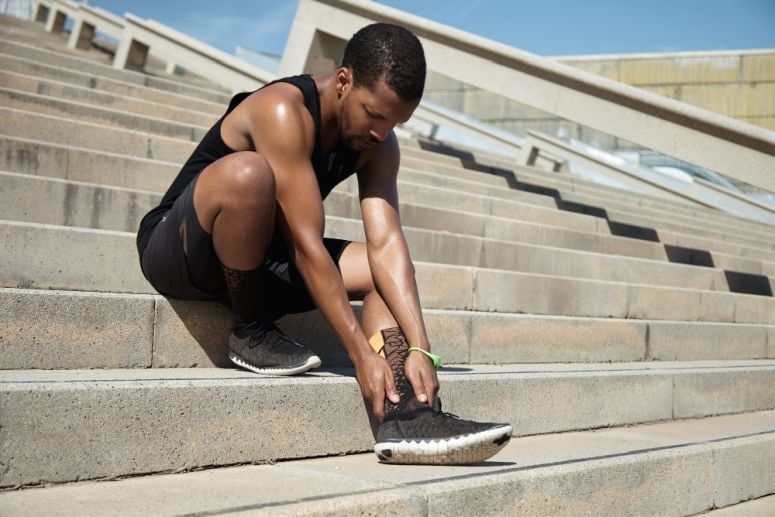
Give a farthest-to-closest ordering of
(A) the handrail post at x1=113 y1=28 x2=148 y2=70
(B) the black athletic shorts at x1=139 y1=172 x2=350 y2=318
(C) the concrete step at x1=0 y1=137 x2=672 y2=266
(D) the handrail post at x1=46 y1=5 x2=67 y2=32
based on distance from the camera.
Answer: (D) the handrail post at x1=46 y1=5 x2=67 y2=32, (A) the handrail post at x1=113 y1=28 x2=148 y2=70, (C) the concrete step at x1=0 y1=137 x2=672 y2=266, (B) the black athletic shorts at x1=139 y1=172 x2=350 y2=318

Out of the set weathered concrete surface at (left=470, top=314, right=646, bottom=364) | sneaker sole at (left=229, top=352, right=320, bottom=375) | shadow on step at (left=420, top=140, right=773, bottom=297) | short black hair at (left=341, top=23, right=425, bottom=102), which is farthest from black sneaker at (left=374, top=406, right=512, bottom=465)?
shadow on step at (left=420, top=140, right=773, bottom=297)

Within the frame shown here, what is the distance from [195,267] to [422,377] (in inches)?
30.8

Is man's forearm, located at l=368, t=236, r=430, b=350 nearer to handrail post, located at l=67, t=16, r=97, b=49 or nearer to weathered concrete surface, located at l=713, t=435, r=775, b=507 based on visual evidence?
weathered concrete surface, located at l=713, t=435, r=775, b=507

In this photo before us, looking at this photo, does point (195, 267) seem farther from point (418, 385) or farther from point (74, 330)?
point (418, 385)

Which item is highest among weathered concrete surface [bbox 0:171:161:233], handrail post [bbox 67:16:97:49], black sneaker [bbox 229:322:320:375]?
handrail post [bbox 67:16:97:49]

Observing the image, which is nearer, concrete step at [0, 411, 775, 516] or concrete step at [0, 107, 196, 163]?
concrete step at [0, 411, 775, 516]

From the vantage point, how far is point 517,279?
4.32 meters

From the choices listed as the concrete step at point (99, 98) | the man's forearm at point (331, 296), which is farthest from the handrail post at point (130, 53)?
the man's forearm at point (331, 296)

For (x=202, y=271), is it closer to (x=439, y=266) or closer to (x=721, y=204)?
(x=439, y=266)

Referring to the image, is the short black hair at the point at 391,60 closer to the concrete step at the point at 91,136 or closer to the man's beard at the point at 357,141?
the man's beard at the point at 357,141

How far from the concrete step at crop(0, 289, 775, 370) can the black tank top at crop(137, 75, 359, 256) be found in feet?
1.17

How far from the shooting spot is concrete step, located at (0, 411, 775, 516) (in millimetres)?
1879

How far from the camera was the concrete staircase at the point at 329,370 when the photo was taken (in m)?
2.05

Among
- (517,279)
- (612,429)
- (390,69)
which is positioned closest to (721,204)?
(517,279)
